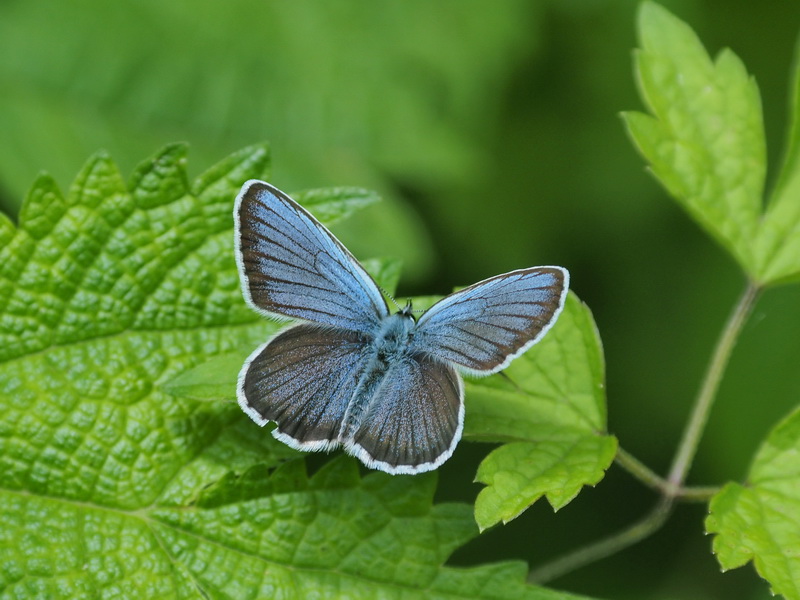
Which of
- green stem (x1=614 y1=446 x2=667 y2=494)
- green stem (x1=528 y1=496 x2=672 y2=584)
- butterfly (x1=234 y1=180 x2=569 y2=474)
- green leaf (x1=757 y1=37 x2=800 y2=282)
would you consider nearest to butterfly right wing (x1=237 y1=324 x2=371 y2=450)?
butterfly (x1=234 y1=180 x2=569 y2=474)

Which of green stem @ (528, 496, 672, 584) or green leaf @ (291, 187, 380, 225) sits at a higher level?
green leaf @ (291, 187, 380, 225)

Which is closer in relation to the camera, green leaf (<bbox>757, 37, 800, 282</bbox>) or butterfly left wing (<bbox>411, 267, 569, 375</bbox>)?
butterfly left wing (<bbox>411, 267, 569, 375</bbox>)

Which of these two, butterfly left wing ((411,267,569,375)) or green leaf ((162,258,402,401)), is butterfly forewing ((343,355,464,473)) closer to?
butterfly left wing ((411,267,569,375))

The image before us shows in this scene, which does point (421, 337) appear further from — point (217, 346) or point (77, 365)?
point (77, 365)

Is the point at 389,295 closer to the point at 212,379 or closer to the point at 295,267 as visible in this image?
the point at 295,267

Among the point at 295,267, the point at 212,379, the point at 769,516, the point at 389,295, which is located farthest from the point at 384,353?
the point at 769,516

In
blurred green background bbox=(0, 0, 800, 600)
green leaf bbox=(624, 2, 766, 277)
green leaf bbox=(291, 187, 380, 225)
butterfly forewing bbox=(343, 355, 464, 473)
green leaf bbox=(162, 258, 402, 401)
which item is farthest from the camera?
blurred green background bbox=(0, 0, 800, 600)

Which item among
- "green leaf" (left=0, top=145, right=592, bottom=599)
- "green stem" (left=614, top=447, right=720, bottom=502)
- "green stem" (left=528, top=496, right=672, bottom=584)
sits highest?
"green leaf" (left=0, top=145, right=592, bottom=599)

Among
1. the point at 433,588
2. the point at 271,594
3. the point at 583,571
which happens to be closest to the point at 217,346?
the point at 271,594
